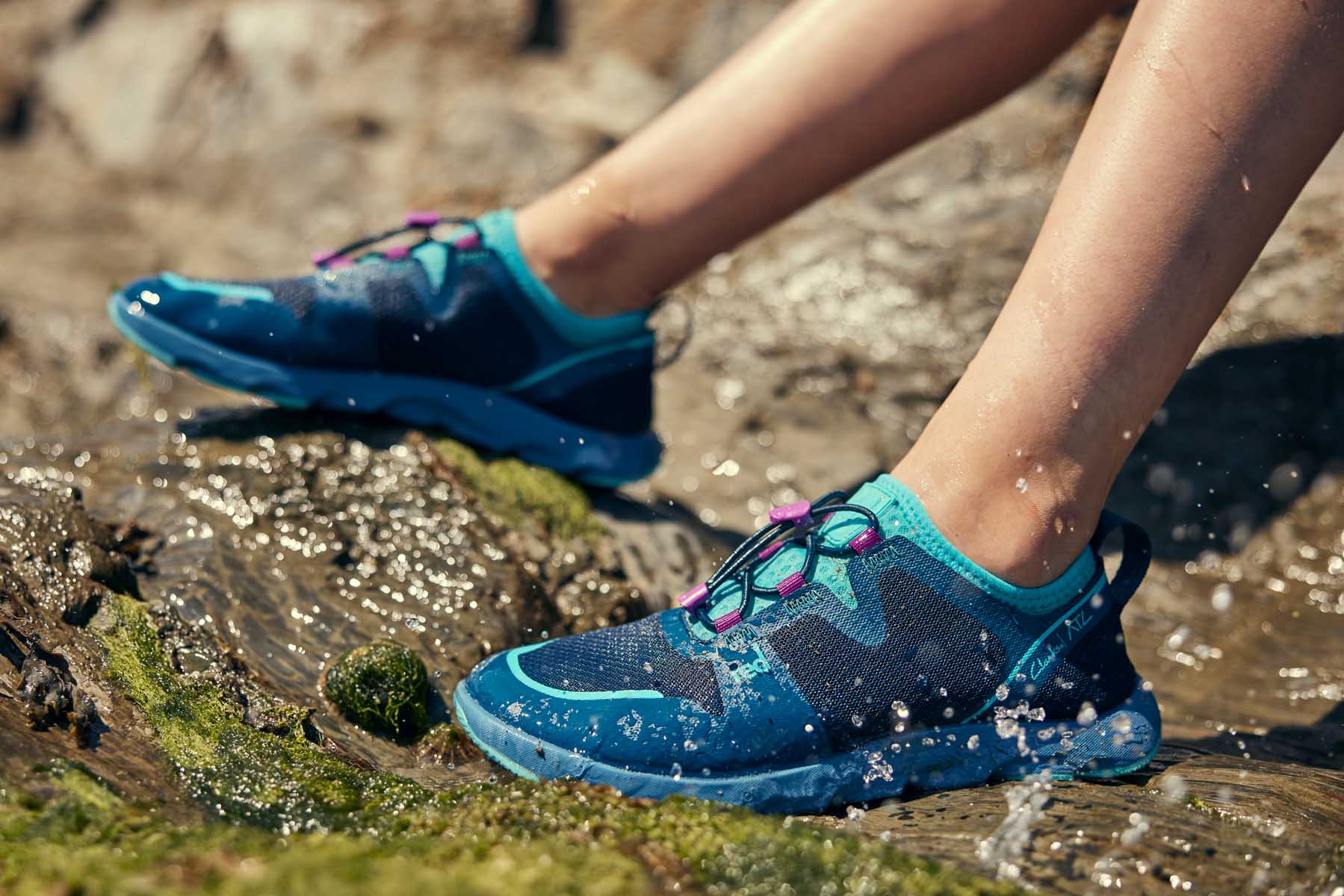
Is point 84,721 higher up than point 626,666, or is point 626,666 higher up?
point 84,721

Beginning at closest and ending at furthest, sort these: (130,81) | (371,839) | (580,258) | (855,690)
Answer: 1. (371,839)
2. (855,690)
3. (580,258)
4. (130,81)

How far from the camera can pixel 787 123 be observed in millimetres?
2334

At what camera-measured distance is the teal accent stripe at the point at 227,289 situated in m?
2.49

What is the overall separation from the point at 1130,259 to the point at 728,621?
0.81m

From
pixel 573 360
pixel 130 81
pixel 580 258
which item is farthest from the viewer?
pixel 130 81

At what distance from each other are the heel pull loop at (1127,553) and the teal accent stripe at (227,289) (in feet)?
5.79

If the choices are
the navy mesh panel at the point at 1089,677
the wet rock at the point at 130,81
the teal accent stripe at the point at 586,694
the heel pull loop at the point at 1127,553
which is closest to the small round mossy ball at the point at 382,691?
the teal accent stripe at the point at 586,694

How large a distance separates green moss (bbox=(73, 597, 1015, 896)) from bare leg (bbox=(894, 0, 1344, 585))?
574 mm

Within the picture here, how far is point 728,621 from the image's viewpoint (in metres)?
1.82

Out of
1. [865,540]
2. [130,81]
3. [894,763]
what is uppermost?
[130,81]

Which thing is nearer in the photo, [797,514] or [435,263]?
[797,514]

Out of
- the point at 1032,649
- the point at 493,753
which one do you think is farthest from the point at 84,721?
the point at 1032,649

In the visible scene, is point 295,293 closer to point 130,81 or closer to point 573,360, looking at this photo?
point 573,360

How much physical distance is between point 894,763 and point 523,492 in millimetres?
1164
